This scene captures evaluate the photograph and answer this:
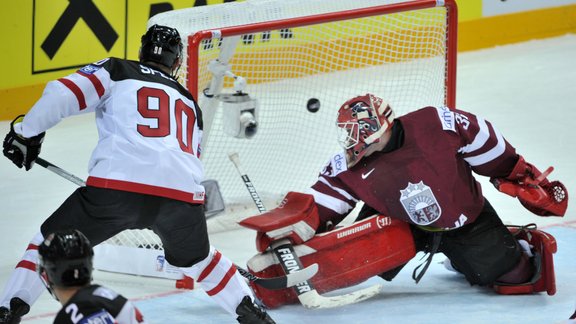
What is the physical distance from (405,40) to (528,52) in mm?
2938

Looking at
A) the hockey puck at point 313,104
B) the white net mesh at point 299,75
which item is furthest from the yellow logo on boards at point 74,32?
the hockey puck at point 313,104

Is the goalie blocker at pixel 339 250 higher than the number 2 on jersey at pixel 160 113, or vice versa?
the number 2 on jersey at pixel 160 113

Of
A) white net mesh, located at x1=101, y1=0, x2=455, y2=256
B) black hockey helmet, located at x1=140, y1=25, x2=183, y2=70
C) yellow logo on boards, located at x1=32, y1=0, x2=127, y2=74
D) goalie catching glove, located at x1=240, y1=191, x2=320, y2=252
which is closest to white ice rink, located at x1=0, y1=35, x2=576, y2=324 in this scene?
goalie catching glove, located at x1=240, y1=191, x2=320, y2=252

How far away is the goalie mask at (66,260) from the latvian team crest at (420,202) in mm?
1822

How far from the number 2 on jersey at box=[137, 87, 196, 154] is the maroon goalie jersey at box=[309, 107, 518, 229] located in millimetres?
760

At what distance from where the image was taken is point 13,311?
392cm

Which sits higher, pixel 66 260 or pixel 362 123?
pixel 66 260

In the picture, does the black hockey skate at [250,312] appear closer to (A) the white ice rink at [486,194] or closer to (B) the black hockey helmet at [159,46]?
(A) the white ice rink at [486,194]

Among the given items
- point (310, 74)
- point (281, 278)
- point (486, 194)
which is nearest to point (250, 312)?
point (281, 278)

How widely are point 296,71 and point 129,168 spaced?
8.99 ft

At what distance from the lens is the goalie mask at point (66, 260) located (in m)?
2.79

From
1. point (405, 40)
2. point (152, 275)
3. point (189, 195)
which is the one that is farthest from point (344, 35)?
point (189, 195)

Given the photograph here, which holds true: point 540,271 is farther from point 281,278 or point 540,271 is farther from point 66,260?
point 66,260

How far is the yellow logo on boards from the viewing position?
725cm
